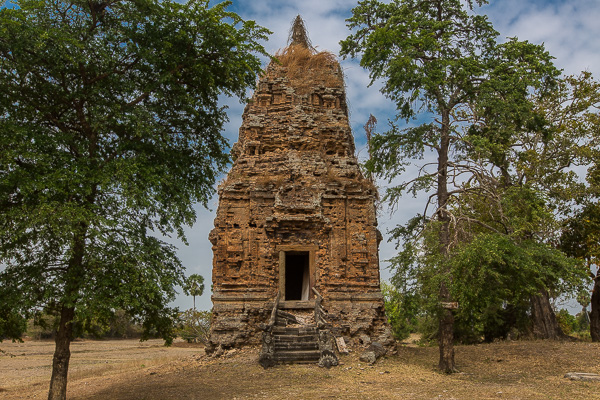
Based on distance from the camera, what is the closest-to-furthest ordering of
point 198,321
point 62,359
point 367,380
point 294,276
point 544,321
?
point 62,359 < point 367,380 < point 544,321 < point 294,276 < point 198,321

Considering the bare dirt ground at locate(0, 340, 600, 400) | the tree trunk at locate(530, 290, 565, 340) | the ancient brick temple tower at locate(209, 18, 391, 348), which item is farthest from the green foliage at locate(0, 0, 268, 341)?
the tree trunk at locate(530, 290, 565, 340)

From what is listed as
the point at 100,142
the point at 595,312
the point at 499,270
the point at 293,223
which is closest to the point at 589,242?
the point at 595,312

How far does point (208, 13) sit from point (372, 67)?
6.64m

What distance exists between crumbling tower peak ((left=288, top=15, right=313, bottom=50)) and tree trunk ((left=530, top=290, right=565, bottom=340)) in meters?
14.6

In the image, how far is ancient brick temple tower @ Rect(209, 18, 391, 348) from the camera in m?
15.2

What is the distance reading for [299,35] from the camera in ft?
74.5

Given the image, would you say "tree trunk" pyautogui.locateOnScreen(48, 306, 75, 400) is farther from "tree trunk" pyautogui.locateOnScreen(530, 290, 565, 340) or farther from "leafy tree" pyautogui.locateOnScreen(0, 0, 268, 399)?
"tree trunk" pyautogui.locateOnScreen(530, 290, 565, 340)

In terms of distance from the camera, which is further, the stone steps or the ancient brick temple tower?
the ancient brick temple tower

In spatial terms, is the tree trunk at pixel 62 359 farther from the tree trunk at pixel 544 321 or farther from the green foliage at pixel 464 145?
the tree trunk at pixel 544 321

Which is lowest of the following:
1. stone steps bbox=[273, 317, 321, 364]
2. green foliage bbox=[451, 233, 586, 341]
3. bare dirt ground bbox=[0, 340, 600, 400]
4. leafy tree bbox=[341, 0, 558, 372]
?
bare dirt ground bbox=[0, 340, 600, 400]

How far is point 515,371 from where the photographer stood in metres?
13.6

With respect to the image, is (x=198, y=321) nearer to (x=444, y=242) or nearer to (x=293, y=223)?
(x=293, y=223)

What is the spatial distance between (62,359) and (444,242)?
388 inches

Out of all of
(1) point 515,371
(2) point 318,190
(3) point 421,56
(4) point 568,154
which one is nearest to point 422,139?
(3) point 421,56
